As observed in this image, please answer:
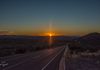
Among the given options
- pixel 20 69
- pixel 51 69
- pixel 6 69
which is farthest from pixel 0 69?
pixel 51 69

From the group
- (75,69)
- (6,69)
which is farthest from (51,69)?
(6,69)

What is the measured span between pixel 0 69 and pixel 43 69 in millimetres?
3579

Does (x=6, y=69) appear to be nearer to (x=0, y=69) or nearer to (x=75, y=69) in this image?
(x=0, y=69)

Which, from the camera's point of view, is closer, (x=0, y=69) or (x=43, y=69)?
(x=0, y=69)

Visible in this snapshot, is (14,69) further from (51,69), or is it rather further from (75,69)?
(75,69)

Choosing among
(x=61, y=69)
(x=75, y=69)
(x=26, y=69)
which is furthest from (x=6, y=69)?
(x=75, y=69)

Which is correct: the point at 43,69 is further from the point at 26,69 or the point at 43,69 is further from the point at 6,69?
the point at 6,69

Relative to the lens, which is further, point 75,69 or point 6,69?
point 75,69

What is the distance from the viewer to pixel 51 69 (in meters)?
17.9

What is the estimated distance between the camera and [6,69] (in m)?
16.8

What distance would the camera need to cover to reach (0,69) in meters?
16.6

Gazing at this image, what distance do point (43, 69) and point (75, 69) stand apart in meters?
2.84

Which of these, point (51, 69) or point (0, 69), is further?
point (51, 69)

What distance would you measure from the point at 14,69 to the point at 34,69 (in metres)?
1.65
